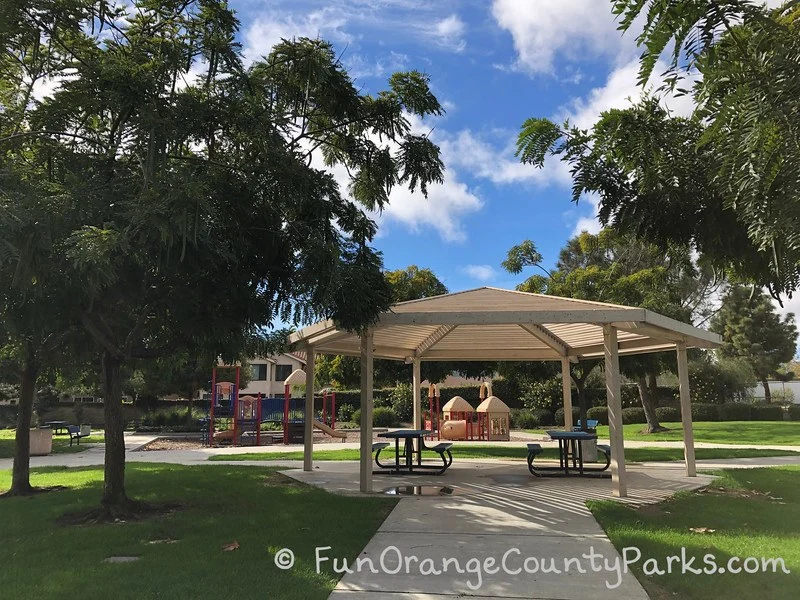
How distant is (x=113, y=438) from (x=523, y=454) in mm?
11322

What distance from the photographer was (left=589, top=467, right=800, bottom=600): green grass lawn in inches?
193

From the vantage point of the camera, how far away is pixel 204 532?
7.01 m

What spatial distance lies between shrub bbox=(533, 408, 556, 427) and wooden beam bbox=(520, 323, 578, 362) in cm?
1402

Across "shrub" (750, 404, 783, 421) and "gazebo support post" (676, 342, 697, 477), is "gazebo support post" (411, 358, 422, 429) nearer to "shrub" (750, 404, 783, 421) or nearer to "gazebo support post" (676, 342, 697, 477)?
"gazebo support post" (676, 342, 697, 477)

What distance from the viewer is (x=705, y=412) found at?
104 feet

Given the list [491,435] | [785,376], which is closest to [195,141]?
[491,435]

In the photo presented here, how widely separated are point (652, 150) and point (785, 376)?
59293 millimetres

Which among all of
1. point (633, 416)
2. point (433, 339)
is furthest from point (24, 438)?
point (633, 416)

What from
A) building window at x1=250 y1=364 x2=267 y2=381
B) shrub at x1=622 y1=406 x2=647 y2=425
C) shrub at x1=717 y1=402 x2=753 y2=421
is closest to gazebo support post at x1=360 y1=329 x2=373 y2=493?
shrub at x1=622 y1=406 x2=647 y2=425

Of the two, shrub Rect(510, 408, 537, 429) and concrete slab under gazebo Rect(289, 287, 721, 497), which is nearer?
concrete slab under gazebo Rect(289, 287, 721, 497)

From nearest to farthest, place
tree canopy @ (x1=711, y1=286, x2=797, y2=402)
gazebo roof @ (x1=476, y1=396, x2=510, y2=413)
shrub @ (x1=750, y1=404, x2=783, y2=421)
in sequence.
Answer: gazebo roof @ (x1=476, y1=396, x2=510, y2=413), shrub @ (x1=750, y1=404, x2=783, y2=421), tree canopy @ (x1=711, y1=286, x2=797, y2=402)

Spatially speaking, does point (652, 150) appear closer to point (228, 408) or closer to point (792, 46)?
point (792, 46)

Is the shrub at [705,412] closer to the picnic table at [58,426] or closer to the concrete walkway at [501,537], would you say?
the concrete walkway at [501,537]

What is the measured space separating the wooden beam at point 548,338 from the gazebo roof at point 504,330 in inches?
1.0
